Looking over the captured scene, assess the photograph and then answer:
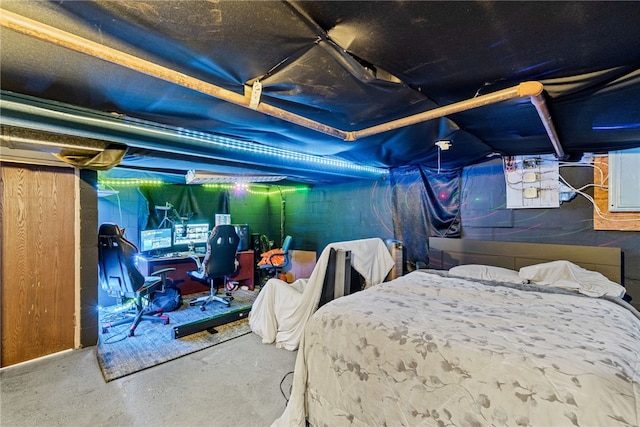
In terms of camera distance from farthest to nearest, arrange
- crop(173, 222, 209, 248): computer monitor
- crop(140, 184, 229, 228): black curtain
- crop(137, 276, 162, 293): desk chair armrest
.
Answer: crop(173, 222, 209, 248): computer monitor
crop(140, 184, 229, 228): black curtain
crop(137, 276, 162, 293): desk chair armrest

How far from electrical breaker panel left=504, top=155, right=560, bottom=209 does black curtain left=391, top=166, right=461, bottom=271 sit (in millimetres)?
569

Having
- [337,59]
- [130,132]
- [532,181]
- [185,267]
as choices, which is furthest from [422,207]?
[185,267]

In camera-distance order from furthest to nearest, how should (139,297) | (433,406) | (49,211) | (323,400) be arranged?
(139,297) < (49,211) < (323,400) < (433,406)

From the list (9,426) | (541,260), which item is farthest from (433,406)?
(9,426)

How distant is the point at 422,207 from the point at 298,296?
2.14m

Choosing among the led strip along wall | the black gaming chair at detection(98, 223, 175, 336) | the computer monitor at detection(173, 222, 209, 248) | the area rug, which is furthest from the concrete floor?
the computer monitor at detection(173, 222, 209, 248)

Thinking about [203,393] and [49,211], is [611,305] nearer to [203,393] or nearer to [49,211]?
[203,393]

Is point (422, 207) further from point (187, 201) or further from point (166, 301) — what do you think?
point (187, 201)

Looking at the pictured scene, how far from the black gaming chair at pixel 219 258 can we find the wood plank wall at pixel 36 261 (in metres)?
1.41

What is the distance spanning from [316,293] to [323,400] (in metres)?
1.14

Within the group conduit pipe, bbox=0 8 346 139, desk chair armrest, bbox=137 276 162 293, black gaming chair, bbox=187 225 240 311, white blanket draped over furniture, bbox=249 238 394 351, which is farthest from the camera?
black gaming chair, bbox=187 225 240 311

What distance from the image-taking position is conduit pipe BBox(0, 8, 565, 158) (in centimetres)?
89

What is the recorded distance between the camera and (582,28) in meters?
1.00

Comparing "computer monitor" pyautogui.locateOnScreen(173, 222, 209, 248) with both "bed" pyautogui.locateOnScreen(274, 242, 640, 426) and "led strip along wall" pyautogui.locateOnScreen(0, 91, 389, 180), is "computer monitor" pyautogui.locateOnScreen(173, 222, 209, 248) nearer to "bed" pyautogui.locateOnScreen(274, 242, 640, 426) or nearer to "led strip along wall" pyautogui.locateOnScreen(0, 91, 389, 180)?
"led strip along wall" pyautogui.locateOnScreen(0, 91, 389, 180)
